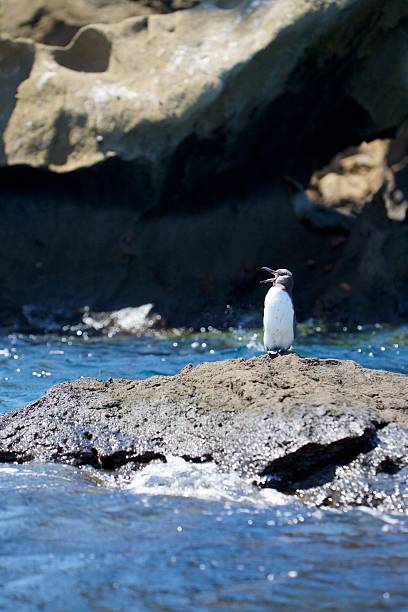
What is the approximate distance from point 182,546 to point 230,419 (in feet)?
3.16

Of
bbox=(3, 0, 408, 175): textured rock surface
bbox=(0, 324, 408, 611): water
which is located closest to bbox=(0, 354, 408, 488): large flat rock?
bbox=(0, 324, 408, 611): water

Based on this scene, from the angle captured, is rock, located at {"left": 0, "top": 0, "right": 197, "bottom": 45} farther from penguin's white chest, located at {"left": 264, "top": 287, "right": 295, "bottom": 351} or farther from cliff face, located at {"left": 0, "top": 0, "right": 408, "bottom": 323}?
penguin's white chest, located at {"left": 264, "top": 287, "right": 295, "bottom": 351}

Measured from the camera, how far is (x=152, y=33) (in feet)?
35.9

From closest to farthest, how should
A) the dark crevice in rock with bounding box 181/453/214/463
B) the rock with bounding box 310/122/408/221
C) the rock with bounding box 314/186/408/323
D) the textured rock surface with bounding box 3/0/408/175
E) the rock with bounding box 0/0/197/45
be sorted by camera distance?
the dark crevice in rock with bounding box 181/453/214/463 < the textured rock surface with bounding box 3/0/408/175 < the rock with bounding box 314/186/408/323 < the rock with bounding box 0/0/197/45 < the rock with bounding box 310/122/408/221

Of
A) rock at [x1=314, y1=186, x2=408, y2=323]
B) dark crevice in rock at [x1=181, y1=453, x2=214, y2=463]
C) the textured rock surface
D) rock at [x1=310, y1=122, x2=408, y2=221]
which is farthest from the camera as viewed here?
rock at [x1=310, y1=122, x2=408, y2=221]

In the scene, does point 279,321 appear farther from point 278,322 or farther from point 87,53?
point 87,53

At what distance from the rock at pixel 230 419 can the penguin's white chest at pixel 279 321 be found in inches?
56.1

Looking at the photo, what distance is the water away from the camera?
11.9ft

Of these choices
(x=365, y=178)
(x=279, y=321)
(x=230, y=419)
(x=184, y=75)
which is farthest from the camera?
(x=365, y=178)

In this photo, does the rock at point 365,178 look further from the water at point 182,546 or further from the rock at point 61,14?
the water at point 182,546

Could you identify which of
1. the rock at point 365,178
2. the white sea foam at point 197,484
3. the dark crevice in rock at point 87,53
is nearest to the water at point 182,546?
the white sea foam at point 197,484

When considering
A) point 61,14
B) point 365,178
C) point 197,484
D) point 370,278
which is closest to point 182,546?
point 197,484

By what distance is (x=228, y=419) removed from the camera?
16.1 feet

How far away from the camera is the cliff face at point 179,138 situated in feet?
34.0
